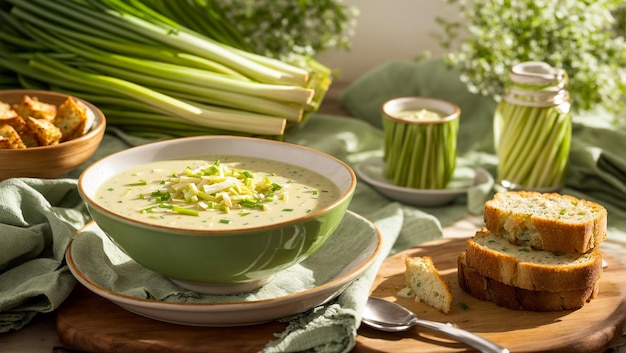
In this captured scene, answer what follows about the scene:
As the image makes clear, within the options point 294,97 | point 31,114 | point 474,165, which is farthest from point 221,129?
point 474,165

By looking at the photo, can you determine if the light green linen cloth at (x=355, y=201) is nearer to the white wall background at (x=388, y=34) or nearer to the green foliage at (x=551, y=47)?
the green foliage at (x=551, y=47)

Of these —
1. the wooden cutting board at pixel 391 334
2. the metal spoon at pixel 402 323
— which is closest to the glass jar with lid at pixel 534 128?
the wooden cutting board at pixel 391 334

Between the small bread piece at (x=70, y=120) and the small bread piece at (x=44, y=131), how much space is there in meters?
0.05

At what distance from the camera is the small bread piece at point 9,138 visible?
6.88 feet

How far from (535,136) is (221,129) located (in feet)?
3.00

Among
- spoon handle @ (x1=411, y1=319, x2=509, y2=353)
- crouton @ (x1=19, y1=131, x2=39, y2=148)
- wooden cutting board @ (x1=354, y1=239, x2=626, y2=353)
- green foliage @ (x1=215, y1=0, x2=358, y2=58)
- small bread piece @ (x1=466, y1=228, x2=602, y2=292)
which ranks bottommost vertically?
wooden cutting board @ (x1=354, y1=239, x2=626, y2=353)

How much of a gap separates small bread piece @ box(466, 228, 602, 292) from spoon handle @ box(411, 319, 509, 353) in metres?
0.23

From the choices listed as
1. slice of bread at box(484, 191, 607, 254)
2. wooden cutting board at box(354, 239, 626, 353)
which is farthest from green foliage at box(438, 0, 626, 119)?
wooden cutting board at box(354, 239, 626, 353)

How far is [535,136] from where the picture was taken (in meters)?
2.58

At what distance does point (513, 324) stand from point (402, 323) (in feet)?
0.79

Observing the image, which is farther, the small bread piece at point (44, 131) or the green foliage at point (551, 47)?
the green foliage at point (551, 47)

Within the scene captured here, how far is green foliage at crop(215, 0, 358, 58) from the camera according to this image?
323 centimetres

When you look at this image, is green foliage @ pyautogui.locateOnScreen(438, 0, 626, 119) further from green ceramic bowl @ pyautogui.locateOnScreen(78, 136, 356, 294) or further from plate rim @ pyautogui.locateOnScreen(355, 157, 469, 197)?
green ceramic bowl @ pyautogui.locateOnScreen(78, 136, 356, 294)

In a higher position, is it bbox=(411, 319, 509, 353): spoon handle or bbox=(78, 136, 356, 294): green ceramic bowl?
bbox=(78, 136, 356, 294): green ceramic bowl
